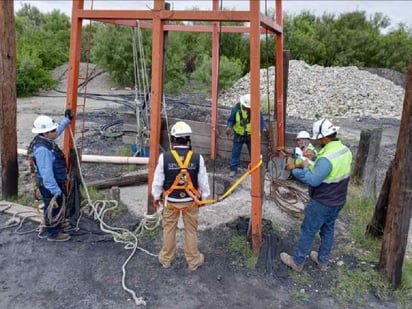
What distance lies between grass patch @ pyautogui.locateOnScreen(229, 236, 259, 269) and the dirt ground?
57 mm

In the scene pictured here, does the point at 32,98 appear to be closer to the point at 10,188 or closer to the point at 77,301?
the point at 10,188

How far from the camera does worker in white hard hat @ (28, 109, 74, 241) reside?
17.0ft

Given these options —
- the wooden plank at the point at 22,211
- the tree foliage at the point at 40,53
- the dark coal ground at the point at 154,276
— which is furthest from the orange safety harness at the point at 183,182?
the tree foliage at the point at 40,53

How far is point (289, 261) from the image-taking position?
5.08 meters

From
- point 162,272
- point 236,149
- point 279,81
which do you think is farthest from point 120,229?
point 279,81

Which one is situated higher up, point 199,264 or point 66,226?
point 66,226

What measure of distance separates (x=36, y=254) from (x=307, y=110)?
1618cm

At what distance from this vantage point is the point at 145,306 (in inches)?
170

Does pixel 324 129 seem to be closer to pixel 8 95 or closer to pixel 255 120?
pixel 255 120

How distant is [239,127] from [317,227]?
3722 mm

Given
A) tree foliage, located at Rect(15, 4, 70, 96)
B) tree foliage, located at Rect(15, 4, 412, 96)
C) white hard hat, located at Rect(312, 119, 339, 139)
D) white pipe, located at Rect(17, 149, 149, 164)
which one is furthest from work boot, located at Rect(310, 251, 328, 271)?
tree foliage, located at Rect(15, 4, 70, 96)

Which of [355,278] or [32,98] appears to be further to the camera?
[32,98]

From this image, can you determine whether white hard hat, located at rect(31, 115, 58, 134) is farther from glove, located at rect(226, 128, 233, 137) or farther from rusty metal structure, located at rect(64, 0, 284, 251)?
glove, located at rect(226, 128, 233, 137)

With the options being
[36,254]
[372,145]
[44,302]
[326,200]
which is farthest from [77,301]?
[372,145]
